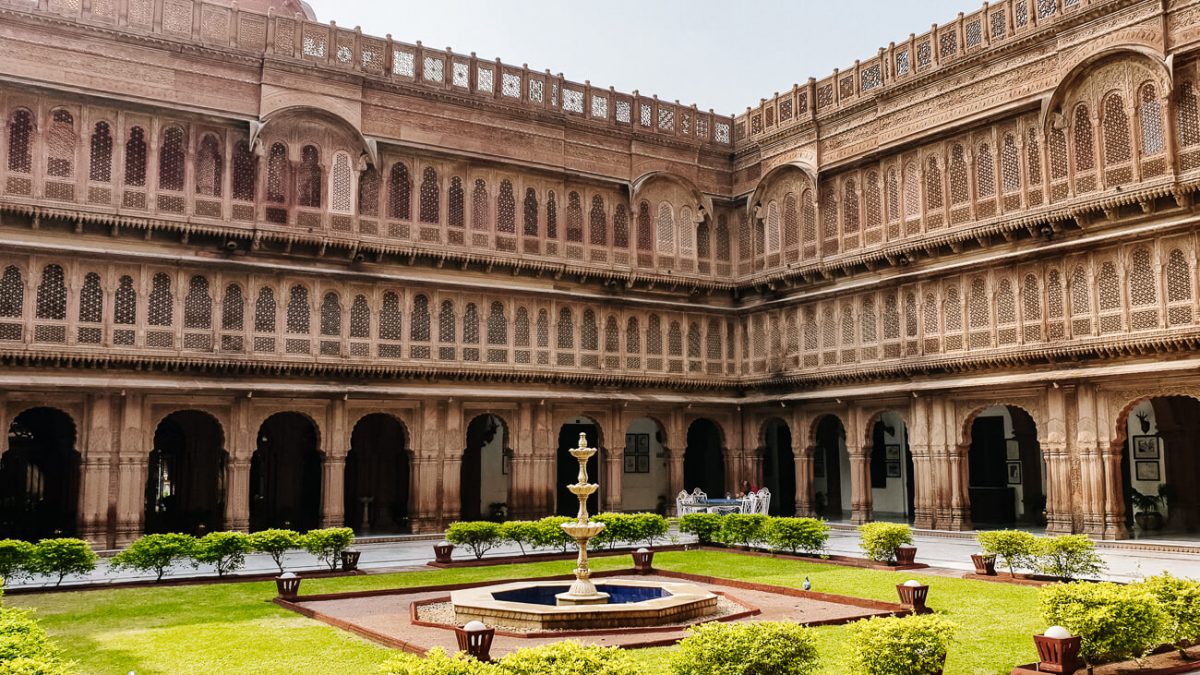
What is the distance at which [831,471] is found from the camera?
3156 cm

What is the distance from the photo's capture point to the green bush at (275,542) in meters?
17.1

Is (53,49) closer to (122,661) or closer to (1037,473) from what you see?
(122,661)

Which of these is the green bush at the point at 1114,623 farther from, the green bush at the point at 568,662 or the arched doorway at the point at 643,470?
the arched doorway at the point at 643,470

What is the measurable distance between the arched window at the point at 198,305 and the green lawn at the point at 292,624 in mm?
7968

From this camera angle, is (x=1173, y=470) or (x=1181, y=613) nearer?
(x=1181, y=613)

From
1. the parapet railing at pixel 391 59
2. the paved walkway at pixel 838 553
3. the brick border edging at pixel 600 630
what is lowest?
the paved walkway at pixel 838 553

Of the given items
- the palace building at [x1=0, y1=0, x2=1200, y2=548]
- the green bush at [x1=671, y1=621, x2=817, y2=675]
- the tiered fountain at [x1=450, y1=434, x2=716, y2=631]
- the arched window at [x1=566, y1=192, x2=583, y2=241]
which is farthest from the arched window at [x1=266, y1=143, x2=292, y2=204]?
the green bush at [x1=671, y1=621, x2=817, y2=675]

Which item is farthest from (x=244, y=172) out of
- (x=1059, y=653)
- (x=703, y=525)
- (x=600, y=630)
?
(x=1059, y=653)

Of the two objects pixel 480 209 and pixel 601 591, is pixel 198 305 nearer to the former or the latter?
pixel 480 209

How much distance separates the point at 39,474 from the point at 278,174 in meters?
9.71

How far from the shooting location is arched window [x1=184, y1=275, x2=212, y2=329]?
72.0 feet

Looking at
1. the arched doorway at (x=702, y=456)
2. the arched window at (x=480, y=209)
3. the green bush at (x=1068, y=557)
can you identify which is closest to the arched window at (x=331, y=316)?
the arched window at (x=480, y=209)

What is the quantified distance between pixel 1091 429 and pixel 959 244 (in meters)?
5.00

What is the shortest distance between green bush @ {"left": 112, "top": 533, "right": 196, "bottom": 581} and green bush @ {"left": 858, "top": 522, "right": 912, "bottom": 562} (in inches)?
446
